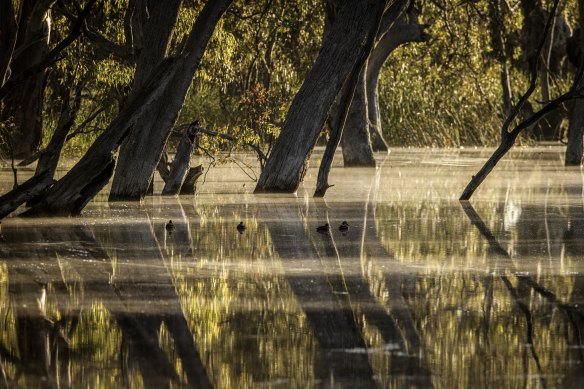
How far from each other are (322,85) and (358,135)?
9.06 meters

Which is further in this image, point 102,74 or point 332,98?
point 102,74

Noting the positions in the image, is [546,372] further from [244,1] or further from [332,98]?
[244,1]

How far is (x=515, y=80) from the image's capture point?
41406mm

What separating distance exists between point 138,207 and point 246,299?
25.1ft

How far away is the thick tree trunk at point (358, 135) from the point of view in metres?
25.9

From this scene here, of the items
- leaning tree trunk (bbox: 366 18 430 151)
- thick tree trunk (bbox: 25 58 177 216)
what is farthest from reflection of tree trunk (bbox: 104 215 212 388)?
leaning tree trunk (bbox: 366 18 430 151)

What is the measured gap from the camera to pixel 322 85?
17406mm

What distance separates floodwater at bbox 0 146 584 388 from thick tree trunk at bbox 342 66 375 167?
1036 cm

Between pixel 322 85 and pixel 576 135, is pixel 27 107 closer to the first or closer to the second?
pixel 576 135

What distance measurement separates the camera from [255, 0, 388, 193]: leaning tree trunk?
1720 cm

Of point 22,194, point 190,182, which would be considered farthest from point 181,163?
point 22,194

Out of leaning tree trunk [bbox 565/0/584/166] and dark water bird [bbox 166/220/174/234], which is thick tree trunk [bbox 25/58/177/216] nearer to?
dark water bird [bbox 166/220/174/234]

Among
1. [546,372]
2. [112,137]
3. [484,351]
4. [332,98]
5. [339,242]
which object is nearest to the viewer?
[546,372]

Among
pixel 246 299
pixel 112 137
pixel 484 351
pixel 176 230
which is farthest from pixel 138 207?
pixel 484 351
